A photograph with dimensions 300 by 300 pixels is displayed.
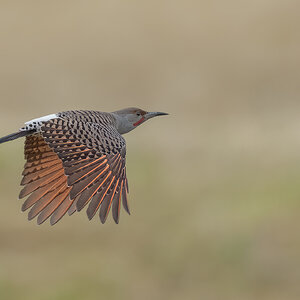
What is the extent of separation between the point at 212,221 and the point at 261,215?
0.64 m

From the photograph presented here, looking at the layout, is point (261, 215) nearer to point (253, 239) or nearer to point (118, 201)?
point (253, 239)

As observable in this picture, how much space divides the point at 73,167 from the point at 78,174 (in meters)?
0.07

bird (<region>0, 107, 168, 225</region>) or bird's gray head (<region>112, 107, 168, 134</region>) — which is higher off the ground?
bird's gray head (<region>112, 107, 168, 134</region>)

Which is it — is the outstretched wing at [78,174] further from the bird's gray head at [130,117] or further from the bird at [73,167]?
the bird's gray head at [130,117]

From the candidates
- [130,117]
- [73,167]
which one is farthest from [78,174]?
[130,117]

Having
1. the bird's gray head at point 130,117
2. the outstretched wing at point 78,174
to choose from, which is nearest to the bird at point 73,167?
the outstretched wing at point 78,174

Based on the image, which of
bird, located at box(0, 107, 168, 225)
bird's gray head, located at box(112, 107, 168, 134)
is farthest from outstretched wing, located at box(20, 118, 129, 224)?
bird's gray head, located at box(112, 107, 168, 134)

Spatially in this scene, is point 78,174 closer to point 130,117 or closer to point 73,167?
point 73,167

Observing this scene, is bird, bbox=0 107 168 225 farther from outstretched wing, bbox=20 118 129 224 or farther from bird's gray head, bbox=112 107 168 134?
bird's gray head, bbox=112 107 168 134

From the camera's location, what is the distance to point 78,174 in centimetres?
946

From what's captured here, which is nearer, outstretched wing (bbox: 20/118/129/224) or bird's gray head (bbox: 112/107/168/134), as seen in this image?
outstretched wing (bbox: 20/118/129/224)

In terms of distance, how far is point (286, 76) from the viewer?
20750 mm

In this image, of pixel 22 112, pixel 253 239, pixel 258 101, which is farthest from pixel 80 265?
pixel 258 101

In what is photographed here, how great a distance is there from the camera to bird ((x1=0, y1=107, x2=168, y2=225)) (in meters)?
9.42
